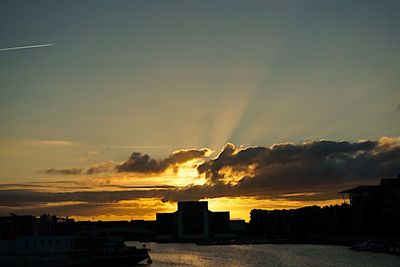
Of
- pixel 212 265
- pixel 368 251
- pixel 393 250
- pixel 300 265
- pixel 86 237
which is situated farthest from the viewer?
pixel 368 251

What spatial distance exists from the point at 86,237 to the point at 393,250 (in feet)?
297

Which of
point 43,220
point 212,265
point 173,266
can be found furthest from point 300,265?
point 43,220

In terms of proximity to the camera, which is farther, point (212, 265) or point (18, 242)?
point (212, 265)

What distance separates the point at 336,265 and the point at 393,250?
38492 mm

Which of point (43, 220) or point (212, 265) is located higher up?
point (43, 220)

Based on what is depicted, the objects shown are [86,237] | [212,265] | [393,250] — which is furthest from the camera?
[393,250]

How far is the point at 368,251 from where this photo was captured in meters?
175

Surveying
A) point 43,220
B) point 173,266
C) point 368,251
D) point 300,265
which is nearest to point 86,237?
point 173,266

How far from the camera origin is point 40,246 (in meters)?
109

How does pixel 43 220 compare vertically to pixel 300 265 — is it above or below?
above

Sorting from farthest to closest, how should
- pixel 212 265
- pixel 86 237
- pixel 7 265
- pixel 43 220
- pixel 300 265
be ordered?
pixel 43 220
pixel 212 265
pixel 300 265
pixel 86 237
pixel 7 265

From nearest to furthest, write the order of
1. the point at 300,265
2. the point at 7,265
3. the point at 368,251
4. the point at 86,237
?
the point at 7,265
the point at 86,237
the point at 300,265
the point at 368,251

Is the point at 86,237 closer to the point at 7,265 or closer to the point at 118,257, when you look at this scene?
the point at 118,257

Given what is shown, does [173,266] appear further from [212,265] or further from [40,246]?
[40,246]
